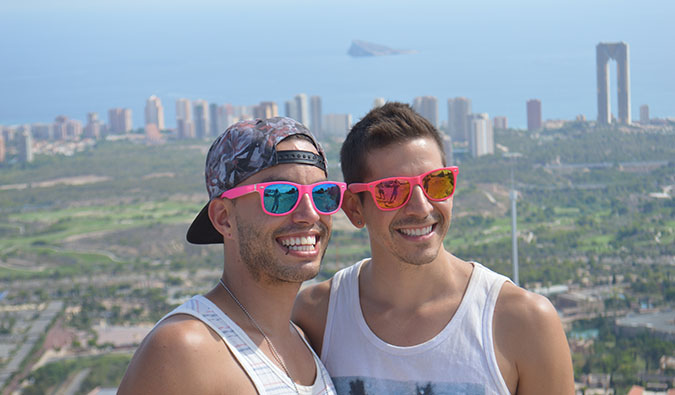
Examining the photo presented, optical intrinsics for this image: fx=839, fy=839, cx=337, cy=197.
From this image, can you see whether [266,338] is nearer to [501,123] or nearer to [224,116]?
[501,123]

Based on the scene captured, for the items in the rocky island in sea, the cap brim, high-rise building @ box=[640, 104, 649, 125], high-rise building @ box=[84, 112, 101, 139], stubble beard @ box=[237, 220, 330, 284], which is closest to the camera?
stubble beard @ box=[237, 220, 330, 284]

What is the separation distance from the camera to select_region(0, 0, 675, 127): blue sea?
236 ft

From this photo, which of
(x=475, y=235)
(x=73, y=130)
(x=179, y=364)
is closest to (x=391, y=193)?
(x=179, y=364)

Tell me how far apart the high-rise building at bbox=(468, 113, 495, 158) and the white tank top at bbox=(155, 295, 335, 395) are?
138ft

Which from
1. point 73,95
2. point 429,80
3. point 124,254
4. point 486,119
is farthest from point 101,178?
→ point 73,95

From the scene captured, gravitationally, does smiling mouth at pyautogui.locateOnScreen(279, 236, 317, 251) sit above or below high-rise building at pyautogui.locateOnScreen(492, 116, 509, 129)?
above

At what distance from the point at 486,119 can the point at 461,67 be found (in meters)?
52.7

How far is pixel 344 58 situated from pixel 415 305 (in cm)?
11317

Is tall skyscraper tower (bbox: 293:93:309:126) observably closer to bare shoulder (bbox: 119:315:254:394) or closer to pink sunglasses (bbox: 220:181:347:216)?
pink sunglasses (bbox: 220:181:347:216)

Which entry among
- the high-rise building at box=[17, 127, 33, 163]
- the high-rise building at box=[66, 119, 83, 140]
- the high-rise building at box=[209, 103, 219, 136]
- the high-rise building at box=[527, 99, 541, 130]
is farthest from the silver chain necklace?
the high-rise building at box=[66, 119, 83, 140]

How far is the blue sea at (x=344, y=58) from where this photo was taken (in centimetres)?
7181

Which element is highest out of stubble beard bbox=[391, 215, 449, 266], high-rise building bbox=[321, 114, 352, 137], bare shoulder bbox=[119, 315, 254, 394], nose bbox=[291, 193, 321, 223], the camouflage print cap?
the camouflage print cap

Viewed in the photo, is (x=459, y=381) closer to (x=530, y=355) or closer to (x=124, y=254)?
(x=530, y=355)

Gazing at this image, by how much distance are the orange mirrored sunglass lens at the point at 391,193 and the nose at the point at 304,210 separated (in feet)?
0.75
